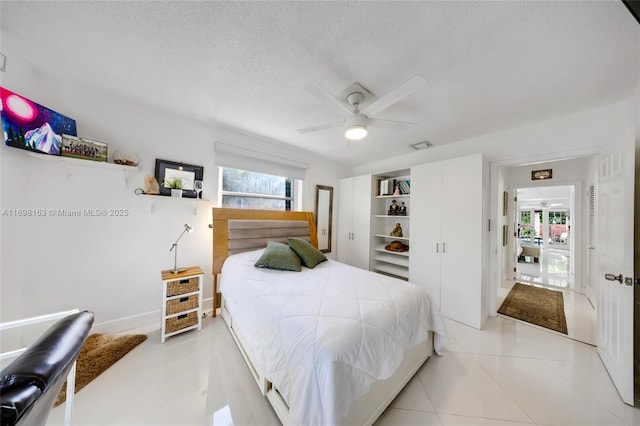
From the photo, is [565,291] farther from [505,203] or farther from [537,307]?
[505,203]

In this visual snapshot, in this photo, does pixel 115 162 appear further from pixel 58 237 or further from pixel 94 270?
pixel 94 270

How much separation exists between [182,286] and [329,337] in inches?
75.3

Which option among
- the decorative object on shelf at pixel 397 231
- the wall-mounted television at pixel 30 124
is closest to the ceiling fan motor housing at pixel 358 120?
the decorative object on shelf at pixel 397 231

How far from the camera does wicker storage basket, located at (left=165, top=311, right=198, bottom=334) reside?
213 centimetres

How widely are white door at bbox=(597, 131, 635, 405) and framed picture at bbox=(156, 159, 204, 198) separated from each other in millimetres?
4072

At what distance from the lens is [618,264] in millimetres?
1620

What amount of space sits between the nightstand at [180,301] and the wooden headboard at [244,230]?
358 millimetres

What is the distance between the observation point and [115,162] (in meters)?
2.11

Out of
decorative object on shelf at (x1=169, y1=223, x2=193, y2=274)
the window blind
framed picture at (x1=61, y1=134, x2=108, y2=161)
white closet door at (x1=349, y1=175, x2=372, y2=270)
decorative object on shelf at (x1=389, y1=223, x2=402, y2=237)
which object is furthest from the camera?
white closet door at (x1=349, y1=175, x2=372, y2=270)

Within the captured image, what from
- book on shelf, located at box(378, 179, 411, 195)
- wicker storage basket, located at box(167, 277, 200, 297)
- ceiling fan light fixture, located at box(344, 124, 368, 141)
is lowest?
wicker storage basket, located at box(167, 277, 200, 297)

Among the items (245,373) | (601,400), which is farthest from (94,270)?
(601,400)

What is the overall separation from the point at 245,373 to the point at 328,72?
260 centimetres

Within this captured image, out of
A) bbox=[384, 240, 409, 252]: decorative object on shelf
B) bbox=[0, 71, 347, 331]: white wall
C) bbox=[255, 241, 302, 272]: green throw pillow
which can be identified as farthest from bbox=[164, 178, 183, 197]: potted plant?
bbox=[384, 240, 409, 252]: decorative object on shelf

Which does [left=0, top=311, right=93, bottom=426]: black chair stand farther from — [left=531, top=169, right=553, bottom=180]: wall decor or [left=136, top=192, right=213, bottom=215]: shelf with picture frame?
[left=531, top=169, right=553, bottom=180]: wall decor
